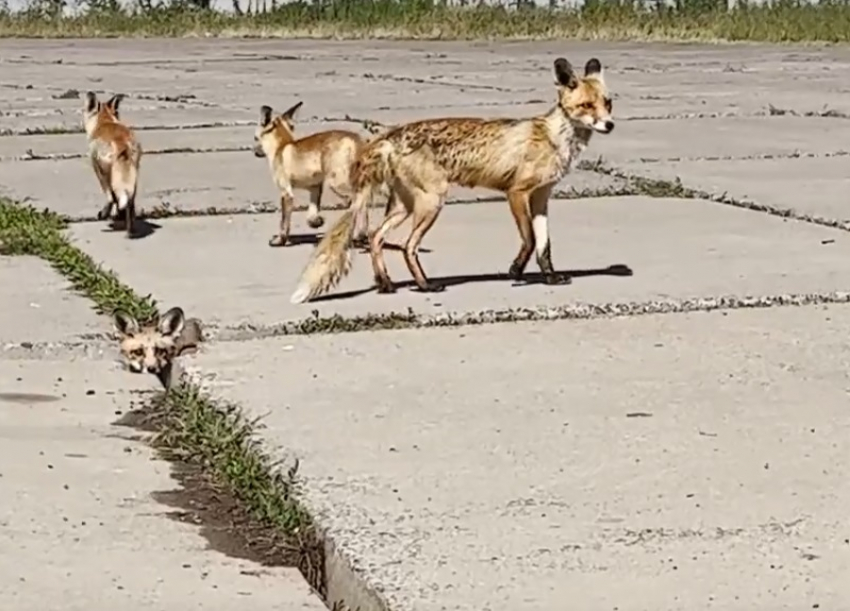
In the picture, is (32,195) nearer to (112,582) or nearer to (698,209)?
(698,209)

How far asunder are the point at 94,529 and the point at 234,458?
60cm

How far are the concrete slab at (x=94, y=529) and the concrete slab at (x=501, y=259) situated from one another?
1273 millimetres

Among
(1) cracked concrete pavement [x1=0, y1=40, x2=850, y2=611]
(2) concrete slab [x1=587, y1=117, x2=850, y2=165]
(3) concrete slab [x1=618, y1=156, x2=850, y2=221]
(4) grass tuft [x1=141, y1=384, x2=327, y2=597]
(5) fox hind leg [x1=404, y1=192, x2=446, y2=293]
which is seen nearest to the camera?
(1) cracked concrete pavement [x1=0, y1=40, x2=850, y2=611]

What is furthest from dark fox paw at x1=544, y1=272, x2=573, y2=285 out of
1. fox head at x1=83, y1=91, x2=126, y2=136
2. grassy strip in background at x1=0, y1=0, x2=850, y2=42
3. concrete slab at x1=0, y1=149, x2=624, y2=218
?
grassy strip in background at x1=0, y1=0, x2=850, y2=42

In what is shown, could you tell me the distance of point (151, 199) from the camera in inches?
416

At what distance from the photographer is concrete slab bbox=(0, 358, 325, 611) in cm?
439

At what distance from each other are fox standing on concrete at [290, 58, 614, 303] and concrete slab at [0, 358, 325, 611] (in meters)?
1.80

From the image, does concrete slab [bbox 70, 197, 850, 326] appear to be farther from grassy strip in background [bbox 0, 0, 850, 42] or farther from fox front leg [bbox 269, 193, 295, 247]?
grassy strip in background [bbox 0, 0, 850, 42]

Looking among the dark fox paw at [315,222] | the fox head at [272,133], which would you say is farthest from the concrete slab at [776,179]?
the fox head at [272,133]

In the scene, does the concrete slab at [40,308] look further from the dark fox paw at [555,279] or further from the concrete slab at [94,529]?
the dark fox paw at [555,279]

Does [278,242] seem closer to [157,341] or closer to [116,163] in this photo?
[116,163]

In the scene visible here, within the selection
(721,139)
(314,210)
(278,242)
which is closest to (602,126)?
(278,242)

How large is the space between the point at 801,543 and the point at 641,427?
1.11 m

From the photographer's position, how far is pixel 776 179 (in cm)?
1126
